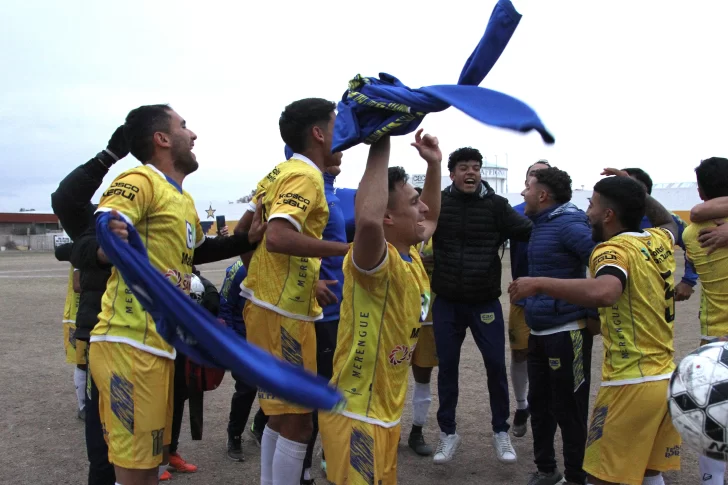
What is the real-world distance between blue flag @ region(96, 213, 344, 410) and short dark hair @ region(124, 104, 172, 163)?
0.75 meters

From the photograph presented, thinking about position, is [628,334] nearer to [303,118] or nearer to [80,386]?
[303,118]

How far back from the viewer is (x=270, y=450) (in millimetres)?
3768

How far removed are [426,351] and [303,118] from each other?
2.67 meters

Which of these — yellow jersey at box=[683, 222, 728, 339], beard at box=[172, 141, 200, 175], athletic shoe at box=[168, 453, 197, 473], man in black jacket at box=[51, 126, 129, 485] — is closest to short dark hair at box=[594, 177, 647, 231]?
yellow jersey at box=[683, 222, 728, 339]

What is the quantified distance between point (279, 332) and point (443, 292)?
2.04 meters

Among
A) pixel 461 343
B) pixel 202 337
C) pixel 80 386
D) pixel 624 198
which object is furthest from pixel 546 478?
pixel 80 386

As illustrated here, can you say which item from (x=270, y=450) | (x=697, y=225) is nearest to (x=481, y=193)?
(x=697, y=225)

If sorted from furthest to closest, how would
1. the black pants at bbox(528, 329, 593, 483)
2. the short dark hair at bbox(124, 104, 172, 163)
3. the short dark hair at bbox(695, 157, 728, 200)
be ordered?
the short dark hair at bbox(695, 157, 728, 200) < the black pants at bbox(528, 329, 593, 483) < the short dark hair at bbox(124, 104, 172, 163)

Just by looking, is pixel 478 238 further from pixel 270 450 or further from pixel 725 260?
pixel 270 450

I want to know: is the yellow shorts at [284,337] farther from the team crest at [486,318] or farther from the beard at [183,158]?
the team crest at [486,318]

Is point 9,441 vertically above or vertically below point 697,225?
below

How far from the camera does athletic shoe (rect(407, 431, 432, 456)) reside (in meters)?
5.26

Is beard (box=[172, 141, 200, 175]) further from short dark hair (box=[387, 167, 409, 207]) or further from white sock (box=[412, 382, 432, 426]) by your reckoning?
white sock (box=[412, 382, 432, 426])

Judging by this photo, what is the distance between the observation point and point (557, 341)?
4.55 m
